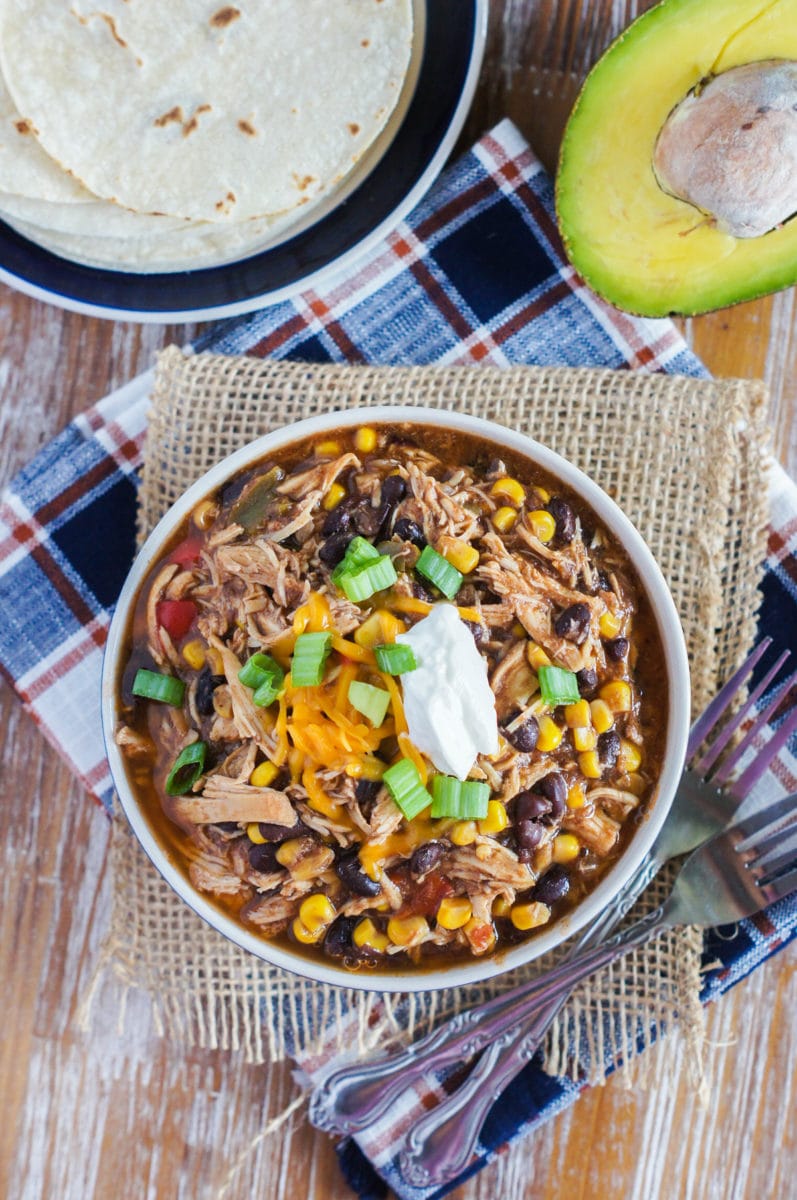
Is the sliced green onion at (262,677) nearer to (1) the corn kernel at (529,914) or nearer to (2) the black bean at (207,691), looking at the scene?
(2) the black bean at (207,691)

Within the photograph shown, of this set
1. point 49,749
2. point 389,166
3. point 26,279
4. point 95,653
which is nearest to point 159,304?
point 26,279

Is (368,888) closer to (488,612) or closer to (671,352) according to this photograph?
(488,612)

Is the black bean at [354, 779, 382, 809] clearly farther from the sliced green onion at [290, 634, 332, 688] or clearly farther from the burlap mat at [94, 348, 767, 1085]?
the burlap mat at [94, 348, 767, 1085]

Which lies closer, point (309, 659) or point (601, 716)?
point (309, 659)

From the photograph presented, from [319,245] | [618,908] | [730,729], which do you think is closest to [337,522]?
[319,245]

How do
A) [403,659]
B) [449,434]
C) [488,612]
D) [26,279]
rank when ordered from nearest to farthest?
1. [403,659]
2. [488,612]
3. [449,434]
4. [26,279]

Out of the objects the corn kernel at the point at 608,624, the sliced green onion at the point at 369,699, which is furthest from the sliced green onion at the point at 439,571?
the corn kernel at the point at 608,624

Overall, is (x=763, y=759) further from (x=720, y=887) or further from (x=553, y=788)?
(x=553, y=788)
